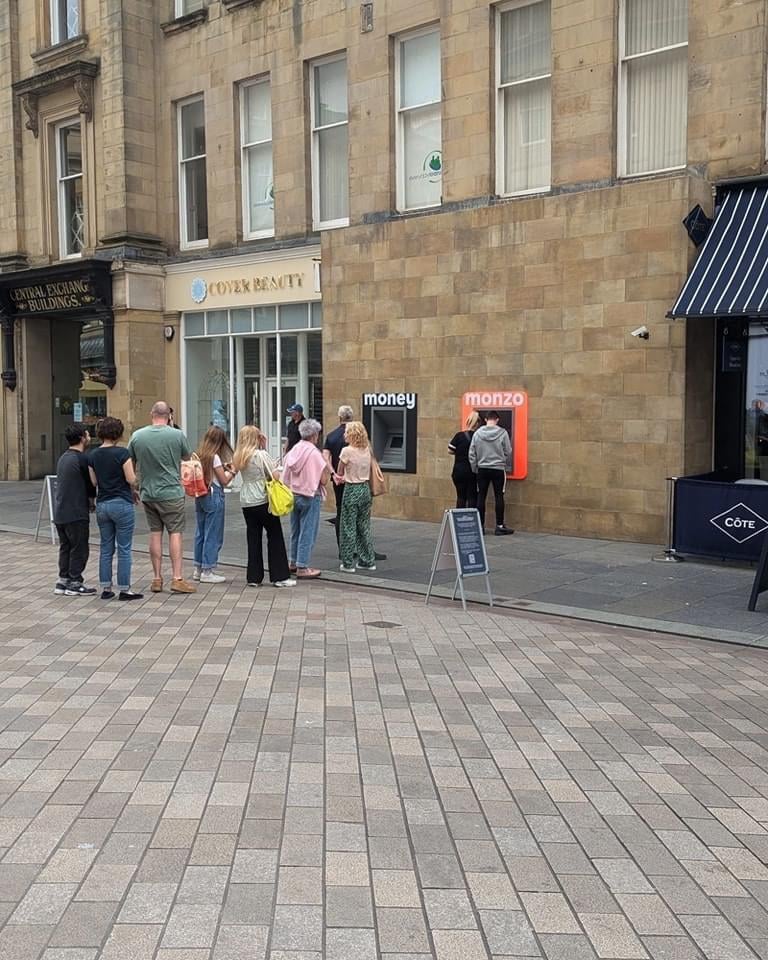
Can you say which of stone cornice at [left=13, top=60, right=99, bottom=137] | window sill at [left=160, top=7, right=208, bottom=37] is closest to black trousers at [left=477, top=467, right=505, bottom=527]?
window sill at [left=160, top=7, right=208, bottom=37]

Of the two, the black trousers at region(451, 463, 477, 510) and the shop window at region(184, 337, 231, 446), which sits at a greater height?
the shop window at region(184, 337, 231, 446)

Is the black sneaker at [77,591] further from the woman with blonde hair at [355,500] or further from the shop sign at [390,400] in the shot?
the shop sign at [390,400]

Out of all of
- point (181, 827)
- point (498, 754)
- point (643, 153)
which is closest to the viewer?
point (181, 827)

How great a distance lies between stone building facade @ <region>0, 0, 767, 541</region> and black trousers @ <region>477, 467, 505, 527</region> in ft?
1.37

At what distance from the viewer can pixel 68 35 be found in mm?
21188

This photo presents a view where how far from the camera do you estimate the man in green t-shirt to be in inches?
365

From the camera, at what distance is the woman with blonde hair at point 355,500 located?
10.5 metres

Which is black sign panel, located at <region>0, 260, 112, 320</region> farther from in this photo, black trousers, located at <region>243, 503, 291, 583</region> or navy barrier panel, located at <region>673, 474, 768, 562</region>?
navy barrier panel, located at <region>673, 474, 768, 562</region>

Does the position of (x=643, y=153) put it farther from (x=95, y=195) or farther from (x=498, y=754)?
(x=95, y=195)

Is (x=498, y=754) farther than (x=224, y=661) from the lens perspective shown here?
No

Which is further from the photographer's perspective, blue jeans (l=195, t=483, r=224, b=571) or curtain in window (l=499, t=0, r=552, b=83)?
curtain in window (l=499, t=0, r=552, b=83)

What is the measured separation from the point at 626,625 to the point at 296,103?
495 inches

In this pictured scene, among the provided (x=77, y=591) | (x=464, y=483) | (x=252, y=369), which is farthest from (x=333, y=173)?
(x=77, y=591)

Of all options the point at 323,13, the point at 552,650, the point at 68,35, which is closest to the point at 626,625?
the point at 552,650
